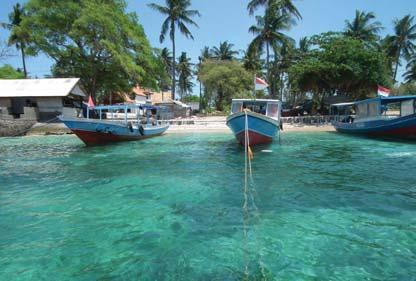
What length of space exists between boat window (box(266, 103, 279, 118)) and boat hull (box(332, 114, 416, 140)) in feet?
25.9

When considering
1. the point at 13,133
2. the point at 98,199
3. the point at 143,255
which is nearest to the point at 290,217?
the point at 143,255

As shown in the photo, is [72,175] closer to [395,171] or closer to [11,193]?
[11,193]

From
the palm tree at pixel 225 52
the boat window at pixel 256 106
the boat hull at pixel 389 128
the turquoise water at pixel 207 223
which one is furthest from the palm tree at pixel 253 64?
the turquoise water at pixel 207 223

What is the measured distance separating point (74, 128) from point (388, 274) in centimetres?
1717

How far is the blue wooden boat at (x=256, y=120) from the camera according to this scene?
15.9 metres

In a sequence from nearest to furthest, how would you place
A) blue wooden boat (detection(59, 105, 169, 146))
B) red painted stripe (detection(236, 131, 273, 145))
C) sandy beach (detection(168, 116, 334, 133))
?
red painted stripe (detection(236, 131, 273, 145))
blue wooden boat (detection(59, 105, 169, 146))
sandy beach (detection(168, 116, 334, 133))

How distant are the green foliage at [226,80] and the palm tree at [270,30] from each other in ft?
22.9

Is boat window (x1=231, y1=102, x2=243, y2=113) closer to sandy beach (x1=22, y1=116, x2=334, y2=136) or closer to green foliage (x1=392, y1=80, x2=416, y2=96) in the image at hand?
sandy beach (x1=22, y1=116, x2=334, y2=136)

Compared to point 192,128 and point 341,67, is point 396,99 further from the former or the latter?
point 192,128

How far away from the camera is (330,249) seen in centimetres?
517

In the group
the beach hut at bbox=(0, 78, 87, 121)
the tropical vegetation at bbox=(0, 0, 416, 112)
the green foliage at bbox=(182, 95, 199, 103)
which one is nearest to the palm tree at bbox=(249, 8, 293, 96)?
the tropical vegetation at bbox=(0, 0, 416, 112)

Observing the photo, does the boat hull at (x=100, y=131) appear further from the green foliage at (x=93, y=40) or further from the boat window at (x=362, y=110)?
the boat window at (x=362, y=110)

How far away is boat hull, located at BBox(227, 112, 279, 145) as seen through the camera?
15.9 meters

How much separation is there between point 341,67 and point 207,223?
28.0 meters
